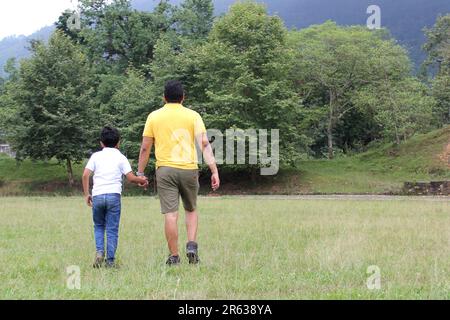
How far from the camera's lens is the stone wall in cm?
2480

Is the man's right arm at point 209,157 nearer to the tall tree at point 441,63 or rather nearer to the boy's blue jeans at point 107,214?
the boy's blue jeans at point 107,214

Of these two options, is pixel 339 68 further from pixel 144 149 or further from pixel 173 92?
pixel 144 149

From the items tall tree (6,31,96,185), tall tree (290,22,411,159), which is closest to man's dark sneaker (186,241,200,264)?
tall tree (6,31,96,185)

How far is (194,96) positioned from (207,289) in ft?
94.2

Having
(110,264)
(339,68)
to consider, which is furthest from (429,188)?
(110,264)

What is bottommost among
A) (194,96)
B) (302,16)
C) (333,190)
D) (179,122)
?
(333,190)

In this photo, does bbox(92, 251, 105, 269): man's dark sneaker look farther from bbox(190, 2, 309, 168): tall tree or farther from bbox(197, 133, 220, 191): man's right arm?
bbox(190, 2, 309, 168): tall tree

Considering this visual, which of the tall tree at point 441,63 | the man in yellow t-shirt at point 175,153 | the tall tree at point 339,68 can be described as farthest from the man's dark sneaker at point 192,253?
the tall tree at point 441,63

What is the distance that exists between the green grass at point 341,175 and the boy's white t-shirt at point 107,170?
69.9 feet

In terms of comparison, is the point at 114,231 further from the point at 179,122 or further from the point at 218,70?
the point at 218,70

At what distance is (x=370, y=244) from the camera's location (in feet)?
24.9

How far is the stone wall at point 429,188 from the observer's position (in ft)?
81.4

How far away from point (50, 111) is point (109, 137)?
2580 cm
